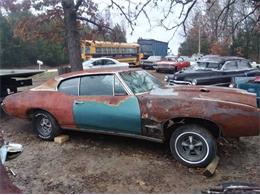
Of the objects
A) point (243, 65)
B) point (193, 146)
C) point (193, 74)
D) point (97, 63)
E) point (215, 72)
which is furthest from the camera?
point (97, 63)

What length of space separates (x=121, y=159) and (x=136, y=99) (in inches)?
38.7

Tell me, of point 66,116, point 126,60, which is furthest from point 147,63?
point 66,116

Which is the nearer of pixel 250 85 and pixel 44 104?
pixel 44 104

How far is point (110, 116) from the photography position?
20.0ft

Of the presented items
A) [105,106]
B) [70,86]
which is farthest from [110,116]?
[70,86]

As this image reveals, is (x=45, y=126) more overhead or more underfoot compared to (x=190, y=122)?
more underfoot

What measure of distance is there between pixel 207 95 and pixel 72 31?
25.0ft

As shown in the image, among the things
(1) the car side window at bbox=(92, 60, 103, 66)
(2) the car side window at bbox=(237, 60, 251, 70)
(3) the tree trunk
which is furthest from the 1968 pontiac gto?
(1) the car side window at bbox=(92, 60, 103, 66)

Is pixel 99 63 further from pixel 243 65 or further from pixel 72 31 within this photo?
pixel 243 65

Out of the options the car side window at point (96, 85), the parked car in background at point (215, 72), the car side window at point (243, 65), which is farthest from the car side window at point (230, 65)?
the car side window at point (96, 85)

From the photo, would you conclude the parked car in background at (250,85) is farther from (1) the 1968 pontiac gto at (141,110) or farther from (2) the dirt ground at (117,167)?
(1) the 1968 pontiac gto at (141,110)

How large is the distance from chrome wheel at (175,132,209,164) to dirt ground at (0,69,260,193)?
17cm

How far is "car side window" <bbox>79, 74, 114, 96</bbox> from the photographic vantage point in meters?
6.37

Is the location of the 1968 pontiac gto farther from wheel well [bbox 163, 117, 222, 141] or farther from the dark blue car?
the dark blue car
